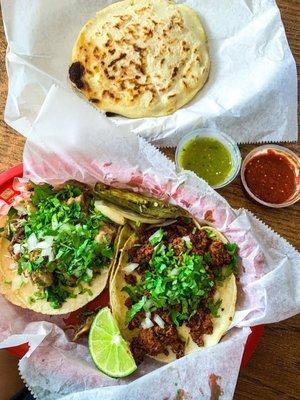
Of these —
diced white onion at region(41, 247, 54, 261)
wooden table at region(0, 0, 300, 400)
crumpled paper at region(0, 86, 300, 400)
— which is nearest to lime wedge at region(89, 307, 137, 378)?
crumpled paper at region(0, 86, 300, 400)

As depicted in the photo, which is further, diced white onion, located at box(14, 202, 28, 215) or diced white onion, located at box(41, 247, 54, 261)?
diced white onion, located at box(14, 202, 28, 215)

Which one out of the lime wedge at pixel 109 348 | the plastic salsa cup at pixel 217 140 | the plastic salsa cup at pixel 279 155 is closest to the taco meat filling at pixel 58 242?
the lime wedge at pixel 109 348

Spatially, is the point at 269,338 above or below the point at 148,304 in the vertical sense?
below

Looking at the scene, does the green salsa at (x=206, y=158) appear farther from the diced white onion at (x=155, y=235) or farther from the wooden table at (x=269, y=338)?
the diced white onion at (x=155, y=235)

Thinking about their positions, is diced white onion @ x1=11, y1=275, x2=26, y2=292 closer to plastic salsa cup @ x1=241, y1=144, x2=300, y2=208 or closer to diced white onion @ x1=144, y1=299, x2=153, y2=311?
diced white onion @ x1=144, y1=299, x2=153, y2=311

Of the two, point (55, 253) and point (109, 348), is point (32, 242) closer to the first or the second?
point (55, 253)

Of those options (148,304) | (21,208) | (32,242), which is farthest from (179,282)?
(21,208)

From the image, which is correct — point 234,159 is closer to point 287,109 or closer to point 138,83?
point 287,109
